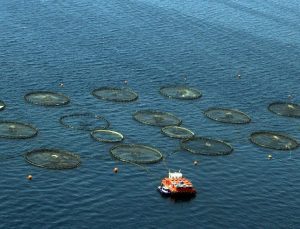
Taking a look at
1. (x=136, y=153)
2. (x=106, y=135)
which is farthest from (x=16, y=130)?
(x=136, y=153)

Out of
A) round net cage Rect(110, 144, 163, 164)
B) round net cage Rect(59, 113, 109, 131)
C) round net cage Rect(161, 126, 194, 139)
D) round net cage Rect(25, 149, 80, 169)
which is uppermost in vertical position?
round net cage Rect(161, 126, 194, 139)

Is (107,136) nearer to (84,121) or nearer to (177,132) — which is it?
(84,121)

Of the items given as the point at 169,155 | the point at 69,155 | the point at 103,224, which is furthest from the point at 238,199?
the point at 69,155

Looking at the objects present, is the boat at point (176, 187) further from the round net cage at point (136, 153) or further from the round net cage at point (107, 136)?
the round net cage at point (107, 136)

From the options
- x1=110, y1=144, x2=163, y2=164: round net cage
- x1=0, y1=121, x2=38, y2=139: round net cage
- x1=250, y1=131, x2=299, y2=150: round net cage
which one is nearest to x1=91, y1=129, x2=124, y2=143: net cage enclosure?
x1=110, y1=144, x2=163, y2=164: round net cage

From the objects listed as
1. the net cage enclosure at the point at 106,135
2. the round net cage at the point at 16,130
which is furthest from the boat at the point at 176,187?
the round net cage at the point at 16,130

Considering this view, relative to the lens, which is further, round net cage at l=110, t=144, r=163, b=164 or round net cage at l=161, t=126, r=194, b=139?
round net cage at l=161, t=126, r=194, b=139

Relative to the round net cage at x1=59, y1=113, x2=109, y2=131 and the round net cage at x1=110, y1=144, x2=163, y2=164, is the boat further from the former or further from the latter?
the round net cage at x1=59, y1=113, x2=109, y2=131
